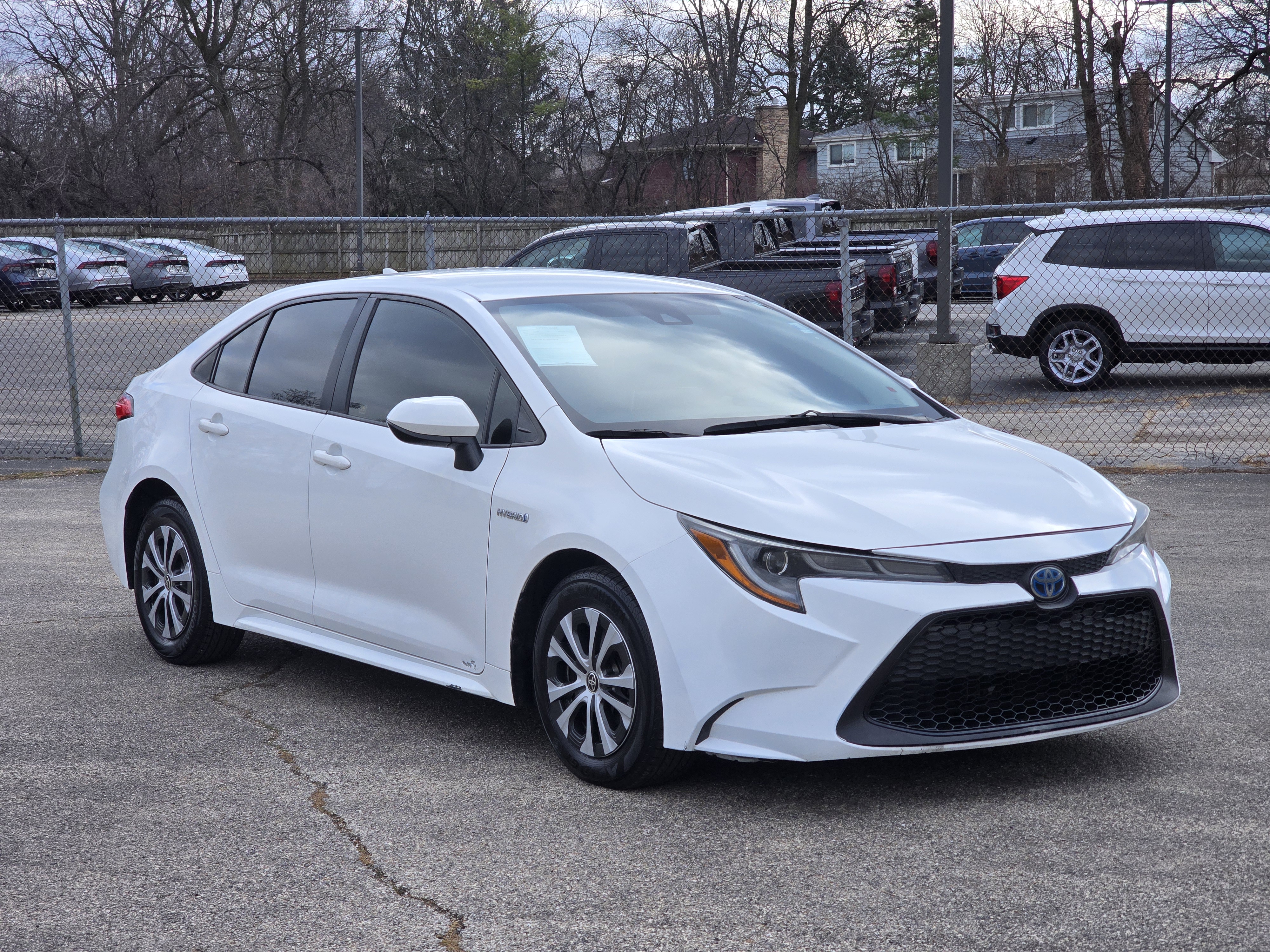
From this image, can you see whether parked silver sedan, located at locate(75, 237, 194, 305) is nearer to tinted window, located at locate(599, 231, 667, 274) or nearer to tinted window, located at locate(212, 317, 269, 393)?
tinted window, located at locate(599, 231, 667, 274)

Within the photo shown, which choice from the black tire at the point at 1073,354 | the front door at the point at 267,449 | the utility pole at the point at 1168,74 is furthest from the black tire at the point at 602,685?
the utility pole at the point at 1168,74

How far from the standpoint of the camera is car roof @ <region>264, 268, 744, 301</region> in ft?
16.8

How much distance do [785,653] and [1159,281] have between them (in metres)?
12.0

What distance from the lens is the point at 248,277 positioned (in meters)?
21.1

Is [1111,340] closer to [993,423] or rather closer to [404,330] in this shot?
[993,423]

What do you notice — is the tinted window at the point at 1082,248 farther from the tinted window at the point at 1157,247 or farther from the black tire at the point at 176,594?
the black tire at the point at 176,594

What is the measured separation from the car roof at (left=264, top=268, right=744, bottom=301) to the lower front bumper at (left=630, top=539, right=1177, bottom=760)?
154cm

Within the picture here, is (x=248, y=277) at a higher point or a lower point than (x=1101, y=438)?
higher

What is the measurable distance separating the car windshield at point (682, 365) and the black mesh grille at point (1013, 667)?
1103 millimetres

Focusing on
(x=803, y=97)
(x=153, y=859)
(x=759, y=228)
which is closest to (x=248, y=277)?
(x=759, y=228)

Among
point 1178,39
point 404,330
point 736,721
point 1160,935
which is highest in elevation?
point 1178,39

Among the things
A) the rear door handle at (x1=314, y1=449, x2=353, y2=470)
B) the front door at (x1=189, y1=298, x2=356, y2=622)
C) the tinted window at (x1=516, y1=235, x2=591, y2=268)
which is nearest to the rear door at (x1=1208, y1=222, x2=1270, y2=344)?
the tinted window at (x1=516, y1=235, x2=591, y2=268)

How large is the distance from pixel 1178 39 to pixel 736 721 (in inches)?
1626

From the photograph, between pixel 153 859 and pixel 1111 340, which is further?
pixel 1111 340
